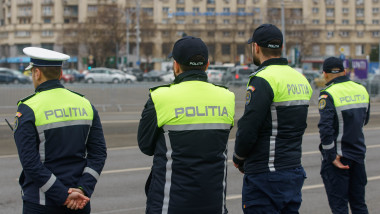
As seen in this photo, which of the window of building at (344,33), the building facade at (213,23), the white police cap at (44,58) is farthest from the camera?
the window of building at (344,33)

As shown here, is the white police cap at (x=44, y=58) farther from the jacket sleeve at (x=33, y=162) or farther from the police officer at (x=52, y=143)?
the jacket sleeve at (x=33, y=162)

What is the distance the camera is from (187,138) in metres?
3.67

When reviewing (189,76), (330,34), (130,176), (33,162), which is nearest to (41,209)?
(33,162)

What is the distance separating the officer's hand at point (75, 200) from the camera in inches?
155

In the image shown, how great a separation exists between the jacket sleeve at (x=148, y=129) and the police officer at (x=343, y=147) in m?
2.33

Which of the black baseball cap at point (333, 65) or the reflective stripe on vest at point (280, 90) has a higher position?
the black baseball cap at point (333, 65)

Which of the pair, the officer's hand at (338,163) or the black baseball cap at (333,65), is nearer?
the officer's hand at (338,163)

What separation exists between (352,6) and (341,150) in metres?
115

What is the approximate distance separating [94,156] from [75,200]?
390mm

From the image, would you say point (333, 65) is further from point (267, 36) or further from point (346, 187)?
point (267, 36)

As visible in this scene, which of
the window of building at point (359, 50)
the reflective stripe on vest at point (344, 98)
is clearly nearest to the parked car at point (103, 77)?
the reflective stripe on vest at point (344, 98)

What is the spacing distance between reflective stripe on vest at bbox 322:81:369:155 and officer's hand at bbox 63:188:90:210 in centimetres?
270

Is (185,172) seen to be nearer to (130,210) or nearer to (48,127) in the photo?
(48,127)

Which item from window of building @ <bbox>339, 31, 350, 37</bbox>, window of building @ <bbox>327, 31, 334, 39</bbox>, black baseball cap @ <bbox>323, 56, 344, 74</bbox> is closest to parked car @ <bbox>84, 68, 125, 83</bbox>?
black baseball cap @ <bbox>323, 56, 344, 74</bbox>
